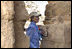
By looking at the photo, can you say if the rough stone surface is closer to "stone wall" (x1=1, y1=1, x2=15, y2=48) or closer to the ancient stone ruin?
the ancient stone ruin

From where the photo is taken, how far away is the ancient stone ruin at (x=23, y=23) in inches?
154

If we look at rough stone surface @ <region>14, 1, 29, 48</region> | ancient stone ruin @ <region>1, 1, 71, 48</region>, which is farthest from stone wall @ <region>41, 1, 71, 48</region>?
rough stone surface @ <region>14, 1, 29, 48</region>

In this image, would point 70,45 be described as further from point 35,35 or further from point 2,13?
point 2,13

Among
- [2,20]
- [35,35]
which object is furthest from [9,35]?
[35,35]

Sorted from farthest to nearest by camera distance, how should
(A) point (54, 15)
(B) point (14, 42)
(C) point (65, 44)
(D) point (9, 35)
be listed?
(A) point (54, 15) → (C) point (65, 44) → (B) point (14, 42) → (D) point (9, 35)

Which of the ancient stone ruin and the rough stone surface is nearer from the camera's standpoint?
the ancient stone ruin

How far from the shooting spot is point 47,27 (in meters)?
5.36

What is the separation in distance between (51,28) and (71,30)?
22.9 inches

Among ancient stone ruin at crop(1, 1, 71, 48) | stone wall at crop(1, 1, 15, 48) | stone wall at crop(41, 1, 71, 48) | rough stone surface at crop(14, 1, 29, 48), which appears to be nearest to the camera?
stone wall at crop(1, 1, 15, 48)

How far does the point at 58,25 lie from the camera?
4895 millimetres

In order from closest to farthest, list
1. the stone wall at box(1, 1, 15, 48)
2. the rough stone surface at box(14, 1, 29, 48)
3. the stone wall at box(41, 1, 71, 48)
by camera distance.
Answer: the stone wall at box(1, 1, 15, 48) → the rough stone surface at box(14, 1, 29, 48) → the stone wall at box(41, 1, 71, 48)

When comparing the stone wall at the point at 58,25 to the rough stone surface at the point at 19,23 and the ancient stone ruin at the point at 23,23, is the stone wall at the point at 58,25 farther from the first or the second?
the rough stone surface at the point at 19,23

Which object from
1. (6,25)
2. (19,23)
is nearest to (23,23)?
(19,23)

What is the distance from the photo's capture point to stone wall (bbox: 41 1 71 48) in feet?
15.5
